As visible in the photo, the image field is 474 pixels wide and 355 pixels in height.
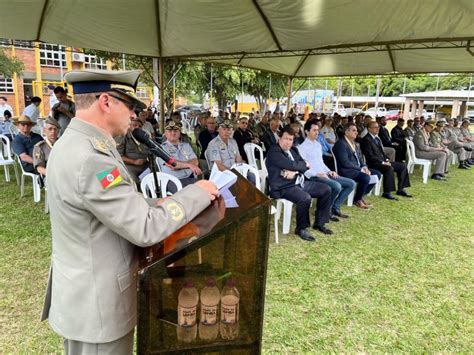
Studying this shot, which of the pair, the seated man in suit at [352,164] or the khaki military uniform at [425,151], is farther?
the khaki military uniform at [425,151]

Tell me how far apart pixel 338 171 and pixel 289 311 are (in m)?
3.15

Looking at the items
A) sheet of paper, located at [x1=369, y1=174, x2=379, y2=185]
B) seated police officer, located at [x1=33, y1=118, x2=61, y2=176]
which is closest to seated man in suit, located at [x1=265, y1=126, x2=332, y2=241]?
sheet of paper, located at [x1=369, y1=174, x2=379, y2=185]

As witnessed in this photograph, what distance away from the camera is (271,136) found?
738cm

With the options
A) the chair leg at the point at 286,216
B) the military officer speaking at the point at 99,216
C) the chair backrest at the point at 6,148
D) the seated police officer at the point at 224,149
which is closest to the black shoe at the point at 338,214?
the chair leg at the point at 286,216

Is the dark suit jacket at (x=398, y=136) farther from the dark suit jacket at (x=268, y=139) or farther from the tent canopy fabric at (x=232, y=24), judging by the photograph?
the dark suit jacket at (x=268, y=139)

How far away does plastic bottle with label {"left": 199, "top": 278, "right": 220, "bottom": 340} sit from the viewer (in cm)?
112

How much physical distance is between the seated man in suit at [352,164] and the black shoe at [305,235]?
156 cm

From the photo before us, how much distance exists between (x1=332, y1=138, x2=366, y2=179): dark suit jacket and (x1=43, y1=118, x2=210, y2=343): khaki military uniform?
4.50 metres

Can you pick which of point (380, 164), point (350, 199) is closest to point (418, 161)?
point (380, 164)

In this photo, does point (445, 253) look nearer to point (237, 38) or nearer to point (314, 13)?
point (314, 13)

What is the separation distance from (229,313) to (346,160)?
446cm

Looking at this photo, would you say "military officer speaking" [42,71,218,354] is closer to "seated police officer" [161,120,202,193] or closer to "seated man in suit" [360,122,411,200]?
"seated police officer" [161,120,202,193]

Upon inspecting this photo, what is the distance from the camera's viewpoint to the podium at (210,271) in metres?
1.00

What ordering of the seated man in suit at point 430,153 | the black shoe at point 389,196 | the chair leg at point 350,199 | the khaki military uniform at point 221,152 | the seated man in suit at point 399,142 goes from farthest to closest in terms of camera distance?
the seated man in suit at point 399,142 < the seated man in suit at point 430,153 < the black shoe at point 389,196 < the chair leg at point 350,199 < the khaki military uniform at point 221,152
